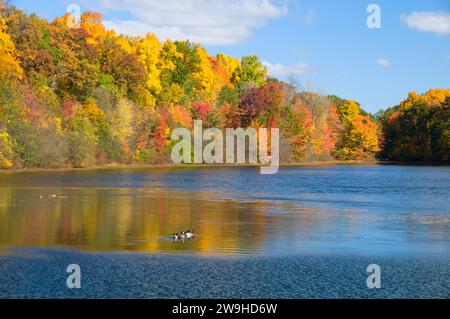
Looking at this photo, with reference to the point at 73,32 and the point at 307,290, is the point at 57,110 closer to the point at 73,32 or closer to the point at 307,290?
the point at 73,32

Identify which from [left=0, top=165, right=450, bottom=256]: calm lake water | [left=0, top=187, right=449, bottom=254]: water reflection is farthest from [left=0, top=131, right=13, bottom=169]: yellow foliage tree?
[left=0, top=187, right=449, bottom=254]: water reflection

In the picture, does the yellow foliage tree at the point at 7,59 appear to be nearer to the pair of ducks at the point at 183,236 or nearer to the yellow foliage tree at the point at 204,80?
the yellow foliage tree at the point at 204,80

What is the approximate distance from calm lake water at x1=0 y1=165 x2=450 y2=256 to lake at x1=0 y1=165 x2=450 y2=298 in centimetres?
4

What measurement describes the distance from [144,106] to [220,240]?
77500 mm

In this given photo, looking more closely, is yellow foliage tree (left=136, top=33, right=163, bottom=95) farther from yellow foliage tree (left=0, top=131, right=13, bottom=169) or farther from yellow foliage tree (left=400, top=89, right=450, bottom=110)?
yellow foliage tree (left=400, top=89, right=450, bottom=110)

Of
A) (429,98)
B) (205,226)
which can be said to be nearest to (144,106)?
(429,98)

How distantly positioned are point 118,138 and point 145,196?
4780 cm

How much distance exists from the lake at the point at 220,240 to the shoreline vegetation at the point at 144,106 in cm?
3464

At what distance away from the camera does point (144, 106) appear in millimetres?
98750

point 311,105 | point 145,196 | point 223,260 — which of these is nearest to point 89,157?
point 145,196

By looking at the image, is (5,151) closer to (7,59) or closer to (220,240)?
(7,59)

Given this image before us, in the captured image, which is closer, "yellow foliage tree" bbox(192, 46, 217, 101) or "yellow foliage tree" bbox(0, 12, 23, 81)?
"yellow foliage tree" bbox(0, 12, 23, 81)

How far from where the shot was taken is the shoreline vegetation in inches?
2948

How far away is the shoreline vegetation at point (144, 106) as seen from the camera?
74.9m
